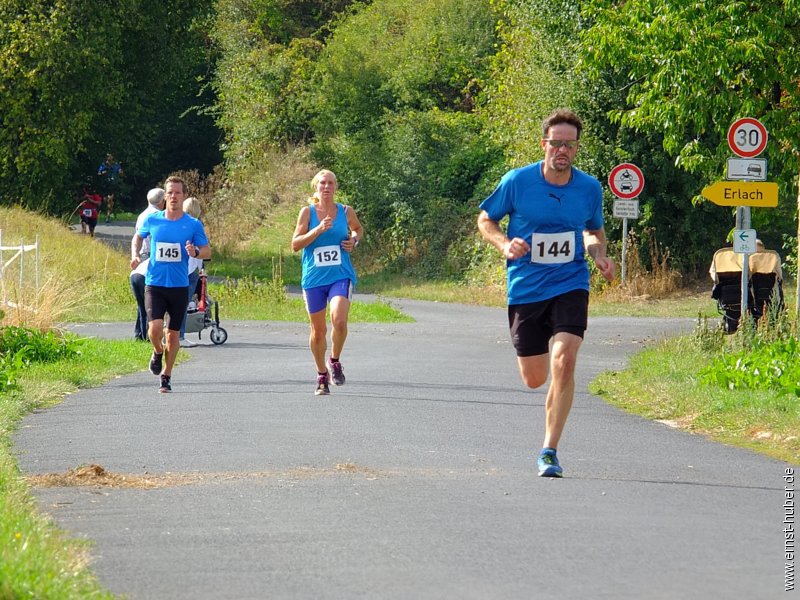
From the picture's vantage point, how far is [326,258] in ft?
42.9

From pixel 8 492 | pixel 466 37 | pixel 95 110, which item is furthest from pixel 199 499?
pixel 466 37

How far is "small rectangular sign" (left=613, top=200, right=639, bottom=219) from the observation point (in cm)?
3091

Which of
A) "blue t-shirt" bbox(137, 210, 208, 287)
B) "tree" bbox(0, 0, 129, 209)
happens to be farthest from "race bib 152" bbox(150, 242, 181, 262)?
"tree" bbox(0, 0, 129, 209)

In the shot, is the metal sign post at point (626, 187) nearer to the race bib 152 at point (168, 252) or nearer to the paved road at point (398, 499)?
the paved road at point (398, 499)

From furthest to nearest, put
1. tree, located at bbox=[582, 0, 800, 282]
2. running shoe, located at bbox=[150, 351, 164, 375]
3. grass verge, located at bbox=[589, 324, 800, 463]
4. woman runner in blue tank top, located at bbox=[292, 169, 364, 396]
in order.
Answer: tree, located at bbox=[582, 0, 800, 282] < running shoe, located at bbox=[150, 351, 164, 375] < woman runner in blue tank top, located at bbox=[292, 169, 364, 396] < grass verge, located at bbox=[589, 324, 800, 463]

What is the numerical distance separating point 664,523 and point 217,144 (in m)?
57.2

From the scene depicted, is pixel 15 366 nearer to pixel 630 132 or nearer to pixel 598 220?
pixel 598 220

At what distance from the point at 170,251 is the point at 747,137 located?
6499 millimetres

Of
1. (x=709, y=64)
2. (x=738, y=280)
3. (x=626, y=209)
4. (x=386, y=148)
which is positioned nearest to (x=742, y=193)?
(x=738, y=280)

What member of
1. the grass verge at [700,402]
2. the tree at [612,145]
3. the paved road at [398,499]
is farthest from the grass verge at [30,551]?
the tree at [612,145]

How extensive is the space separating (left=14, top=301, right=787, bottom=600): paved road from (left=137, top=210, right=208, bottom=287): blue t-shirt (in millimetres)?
1124

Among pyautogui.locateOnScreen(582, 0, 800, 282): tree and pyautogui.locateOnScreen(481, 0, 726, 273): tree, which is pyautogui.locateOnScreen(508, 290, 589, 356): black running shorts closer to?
pyautogui.locateOnScreen(582, 0, 800, 282): tree

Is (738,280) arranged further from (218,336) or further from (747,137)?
(218,336)

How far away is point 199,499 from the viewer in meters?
7.71
